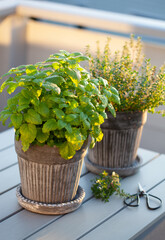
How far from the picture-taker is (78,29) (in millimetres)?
3465

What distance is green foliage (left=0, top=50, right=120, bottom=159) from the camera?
5.07ft

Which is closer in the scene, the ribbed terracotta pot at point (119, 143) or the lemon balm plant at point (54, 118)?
the lemon balm plant at point (54, 118)

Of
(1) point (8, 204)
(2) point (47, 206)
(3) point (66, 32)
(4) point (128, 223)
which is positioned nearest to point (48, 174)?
(2) point (47, 206)

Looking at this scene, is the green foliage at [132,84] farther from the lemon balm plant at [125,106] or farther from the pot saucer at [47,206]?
the pot saucer at [47,206]

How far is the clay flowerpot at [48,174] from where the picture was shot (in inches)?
64.2

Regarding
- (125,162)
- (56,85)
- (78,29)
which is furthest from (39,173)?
(78,29)

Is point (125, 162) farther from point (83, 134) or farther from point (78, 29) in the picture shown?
point (78, 29)

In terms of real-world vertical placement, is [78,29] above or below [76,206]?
above

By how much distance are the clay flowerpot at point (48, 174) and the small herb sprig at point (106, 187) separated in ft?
0.45

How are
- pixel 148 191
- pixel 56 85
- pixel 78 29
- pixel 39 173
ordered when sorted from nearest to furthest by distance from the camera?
pixel 56 85, pixel 39 173, pixel 148 191, pixel 78 29

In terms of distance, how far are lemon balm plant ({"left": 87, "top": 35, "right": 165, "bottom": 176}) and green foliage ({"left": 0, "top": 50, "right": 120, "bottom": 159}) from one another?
26cm

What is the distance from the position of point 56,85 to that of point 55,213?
1.66 feet

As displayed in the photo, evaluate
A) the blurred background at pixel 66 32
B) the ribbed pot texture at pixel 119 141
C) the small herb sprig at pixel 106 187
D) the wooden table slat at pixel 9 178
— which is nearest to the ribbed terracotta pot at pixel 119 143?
the ribbed pot texture at pixel 119 141

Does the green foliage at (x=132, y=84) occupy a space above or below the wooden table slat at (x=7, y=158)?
above
